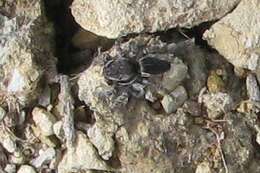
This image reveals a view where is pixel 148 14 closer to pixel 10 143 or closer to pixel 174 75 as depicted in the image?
pixel 174 75

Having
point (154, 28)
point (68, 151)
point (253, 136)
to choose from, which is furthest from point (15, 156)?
point (253, 136)

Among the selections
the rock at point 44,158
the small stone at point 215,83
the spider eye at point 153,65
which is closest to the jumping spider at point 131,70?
the spider eye at point 153,65

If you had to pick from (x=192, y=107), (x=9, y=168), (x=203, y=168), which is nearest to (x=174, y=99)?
(x=192, y=107)

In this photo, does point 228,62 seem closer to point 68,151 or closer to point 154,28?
point 154,28

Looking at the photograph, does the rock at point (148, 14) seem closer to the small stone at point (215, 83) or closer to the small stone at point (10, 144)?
the small stone at point (215, 83)

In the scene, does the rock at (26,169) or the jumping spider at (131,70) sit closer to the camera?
the jumping spider at (131,70)

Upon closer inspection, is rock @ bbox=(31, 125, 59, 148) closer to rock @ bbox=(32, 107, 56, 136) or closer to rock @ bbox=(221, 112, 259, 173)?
rock @ bbox=(32, 107, 56, 136)
